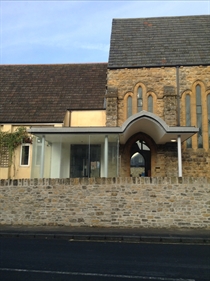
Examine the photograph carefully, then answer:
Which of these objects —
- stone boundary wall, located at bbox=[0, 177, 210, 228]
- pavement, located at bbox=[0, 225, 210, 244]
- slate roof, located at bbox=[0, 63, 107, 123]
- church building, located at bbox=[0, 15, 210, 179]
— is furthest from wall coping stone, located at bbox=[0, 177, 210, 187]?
slate roof, located at bbox=[0, 63, 107, 123]

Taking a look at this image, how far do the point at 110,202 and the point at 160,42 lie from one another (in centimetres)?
1286

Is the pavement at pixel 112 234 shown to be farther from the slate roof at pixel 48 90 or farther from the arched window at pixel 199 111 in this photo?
the slate roof at pixel 48 90

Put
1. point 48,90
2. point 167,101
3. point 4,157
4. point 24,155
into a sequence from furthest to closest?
point 48,90, point 24,155, point 4,157, point 167,101

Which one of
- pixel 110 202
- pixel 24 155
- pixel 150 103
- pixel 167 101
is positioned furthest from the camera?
pixel 24 155

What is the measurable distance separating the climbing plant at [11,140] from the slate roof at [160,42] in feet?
22.9

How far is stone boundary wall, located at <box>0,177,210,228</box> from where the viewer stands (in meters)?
11.3

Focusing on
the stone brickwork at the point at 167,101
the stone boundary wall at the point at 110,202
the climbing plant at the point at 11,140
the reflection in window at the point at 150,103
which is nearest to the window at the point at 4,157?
the climbing plant at the point at 11,140

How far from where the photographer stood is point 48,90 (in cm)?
2058

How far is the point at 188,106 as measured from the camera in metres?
17.2

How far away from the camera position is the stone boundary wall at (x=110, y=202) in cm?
1126

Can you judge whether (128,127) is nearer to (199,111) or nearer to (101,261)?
(199,111)

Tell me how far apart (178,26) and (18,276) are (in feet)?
66.2

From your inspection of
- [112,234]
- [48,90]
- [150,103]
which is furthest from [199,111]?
[48,90]

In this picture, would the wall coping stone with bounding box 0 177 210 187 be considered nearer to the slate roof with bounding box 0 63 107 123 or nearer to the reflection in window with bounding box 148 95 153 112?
the slate roof with bounding box 0 63 107 123
